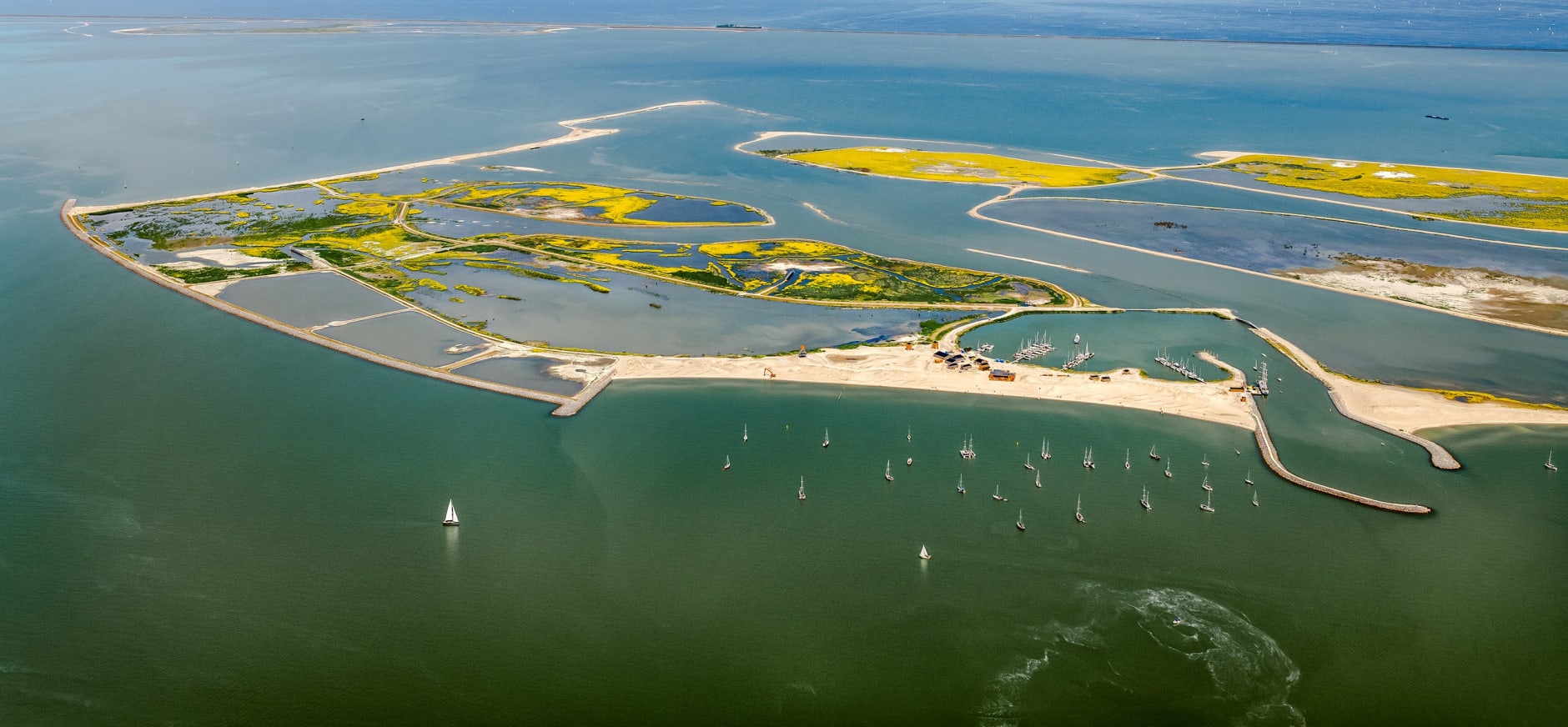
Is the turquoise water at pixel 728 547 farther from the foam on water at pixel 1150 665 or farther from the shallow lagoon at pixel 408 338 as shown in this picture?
the shallow lagoon at pixel 408 338

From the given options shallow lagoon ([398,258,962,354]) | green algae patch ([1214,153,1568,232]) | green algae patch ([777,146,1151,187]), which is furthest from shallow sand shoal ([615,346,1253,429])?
green algae patch ([1214,153,1568,232])

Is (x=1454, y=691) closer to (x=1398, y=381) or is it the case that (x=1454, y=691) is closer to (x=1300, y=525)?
(x=1300, y=525)

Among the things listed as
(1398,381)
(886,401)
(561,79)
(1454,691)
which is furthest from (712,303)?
(561,79)

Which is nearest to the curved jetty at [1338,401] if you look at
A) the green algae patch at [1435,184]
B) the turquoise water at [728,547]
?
the turquoise water at [728,547]

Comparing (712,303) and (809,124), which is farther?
(809,124)

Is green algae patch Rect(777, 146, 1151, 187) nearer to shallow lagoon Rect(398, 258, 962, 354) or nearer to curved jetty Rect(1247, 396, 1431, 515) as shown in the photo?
shallow lagoon Rect(398, 258, 962, 354)

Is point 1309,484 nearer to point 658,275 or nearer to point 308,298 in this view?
point 658,275
